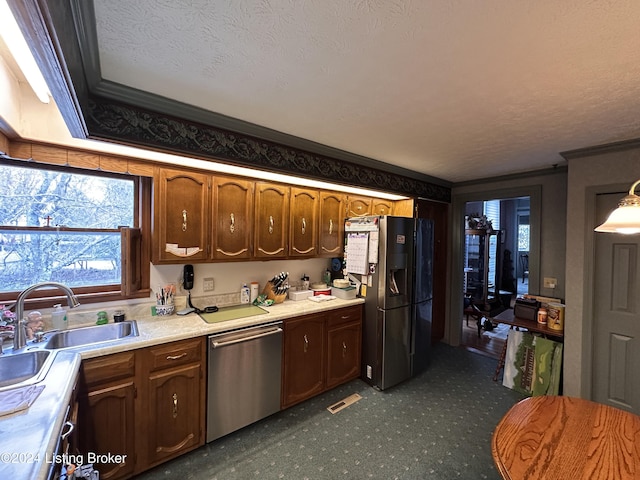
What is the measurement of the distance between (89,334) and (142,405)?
0.68 m

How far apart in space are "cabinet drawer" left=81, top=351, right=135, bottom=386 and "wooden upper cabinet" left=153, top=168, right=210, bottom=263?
0.69 m

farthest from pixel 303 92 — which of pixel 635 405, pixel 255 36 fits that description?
pixel 635 405

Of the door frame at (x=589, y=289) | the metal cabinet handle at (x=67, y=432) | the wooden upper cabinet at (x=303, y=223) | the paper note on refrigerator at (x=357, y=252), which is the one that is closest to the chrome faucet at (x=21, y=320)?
the metal cabinet handle at (x=67, y=432)

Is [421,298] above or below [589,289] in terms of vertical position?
below

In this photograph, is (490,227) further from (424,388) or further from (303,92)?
(303,92)

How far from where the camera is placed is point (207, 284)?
2.51 meters

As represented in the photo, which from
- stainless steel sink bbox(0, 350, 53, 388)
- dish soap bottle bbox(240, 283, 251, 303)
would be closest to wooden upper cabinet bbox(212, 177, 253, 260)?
dish soap bottle bbox(240, 283, 251, 303)

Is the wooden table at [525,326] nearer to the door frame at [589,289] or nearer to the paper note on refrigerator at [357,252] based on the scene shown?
the door frame at [589,289]

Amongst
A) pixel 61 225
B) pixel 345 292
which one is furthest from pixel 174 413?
pixel 345 292

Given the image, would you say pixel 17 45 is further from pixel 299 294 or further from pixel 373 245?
pixel 373 245

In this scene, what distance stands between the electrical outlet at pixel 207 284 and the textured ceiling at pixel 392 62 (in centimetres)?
147

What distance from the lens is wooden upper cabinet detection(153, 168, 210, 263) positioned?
200 cm

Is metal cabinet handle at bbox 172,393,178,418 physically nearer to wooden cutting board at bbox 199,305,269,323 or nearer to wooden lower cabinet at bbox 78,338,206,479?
wooden lower cabinet at bbox 78,338,206,479

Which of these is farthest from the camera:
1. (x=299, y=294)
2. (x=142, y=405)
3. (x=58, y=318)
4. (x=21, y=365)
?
(x=299, y=294)
